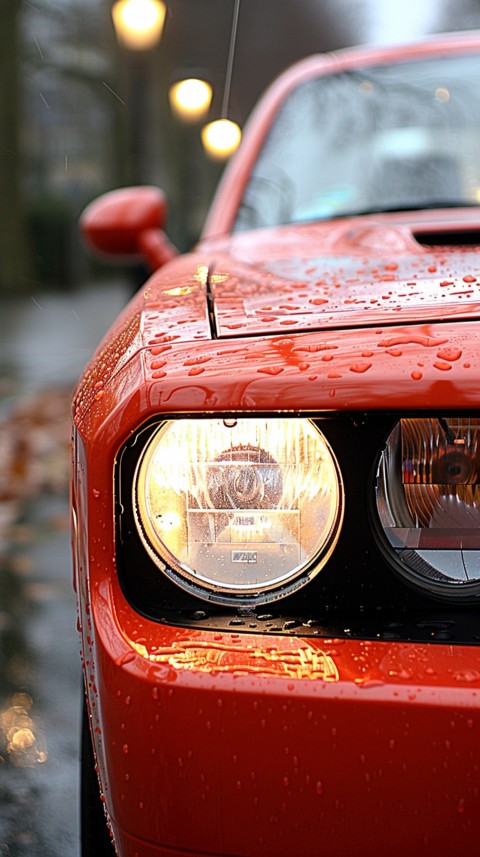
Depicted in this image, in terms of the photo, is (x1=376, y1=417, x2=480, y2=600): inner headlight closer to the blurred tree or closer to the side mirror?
the side mirror

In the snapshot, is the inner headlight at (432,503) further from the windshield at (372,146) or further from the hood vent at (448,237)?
the windshield at (372,146)

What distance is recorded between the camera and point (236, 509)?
1.31m

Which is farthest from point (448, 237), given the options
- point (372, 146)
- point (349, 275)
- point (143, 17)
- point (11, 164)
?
point (11, 164)

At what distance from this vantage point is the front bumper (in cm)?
114

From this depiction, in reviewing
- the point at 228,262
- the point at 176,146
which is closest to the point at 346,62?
the point at 228,262

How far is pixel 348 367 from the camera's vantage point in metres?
1.22

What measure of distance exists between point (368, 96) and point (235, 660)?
215 cm

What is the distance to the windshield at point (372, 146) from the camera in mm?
2658

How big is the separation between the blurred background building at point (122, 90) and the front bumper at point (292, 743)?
A: 7.02ft

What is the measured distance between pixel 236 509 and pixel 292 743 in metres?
0.30

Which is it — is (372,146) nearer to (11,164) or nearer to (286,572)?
(286,572)

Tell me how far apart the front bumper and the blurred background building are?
2.14m

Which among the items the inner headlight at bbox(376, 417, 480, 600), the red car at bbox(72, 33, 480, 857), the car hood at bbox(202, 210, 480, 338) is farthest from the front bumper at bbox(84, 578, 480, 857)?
the car hood at bbox(202, 210, 480, 338)

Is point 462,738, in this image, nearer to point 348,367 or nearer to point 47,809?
point 348,367
